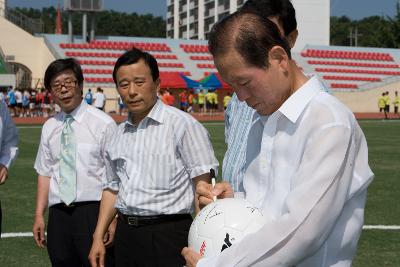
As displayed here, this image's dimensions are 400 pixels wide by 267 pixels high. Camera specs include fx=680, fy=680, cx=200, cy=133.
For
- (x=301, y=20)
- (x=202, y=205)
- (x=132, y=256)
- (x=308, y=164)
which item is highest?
(x=301, y=20)

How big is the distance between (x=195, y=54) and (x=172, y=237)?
49.8 metres

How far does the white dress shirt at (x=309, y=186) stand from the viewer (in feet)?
6.36

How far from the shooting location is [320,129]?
78.2 inches

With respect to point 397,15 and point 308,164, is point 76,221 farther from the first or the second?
point 397,15

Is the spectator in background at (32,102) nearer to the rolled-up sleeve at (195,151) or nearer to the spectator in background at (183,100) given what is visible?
the spectator in background at (183,100)

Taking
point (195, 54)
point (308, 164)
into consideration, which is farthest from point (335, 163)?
point (195, 54)

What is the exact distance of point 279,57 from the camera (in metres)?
2.06

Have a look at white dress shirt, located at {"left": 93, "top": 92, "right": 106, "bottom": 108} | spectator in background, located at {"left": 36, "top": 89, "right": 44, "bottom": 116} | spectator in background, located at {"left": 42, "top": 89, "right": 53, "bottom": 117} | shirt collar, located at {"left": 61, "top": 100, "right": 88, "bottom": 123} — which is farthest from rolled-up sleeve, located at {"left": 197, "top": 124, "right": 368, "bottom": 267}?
spectator in background, located at {"left": 36, "top": 89, "right": 44, "bottom": 116}

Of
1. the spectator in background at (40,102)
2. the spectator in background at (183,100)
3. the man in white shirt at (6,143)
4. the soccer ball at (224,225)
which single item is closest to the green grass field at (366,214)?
the man in white shirt at (6,143)

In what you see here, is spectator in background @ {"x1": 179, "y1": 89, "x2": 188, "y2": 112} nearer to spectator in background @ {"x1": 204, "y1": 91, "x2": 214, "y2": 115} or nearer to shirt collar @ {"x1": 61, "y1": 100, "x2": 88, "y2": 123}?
spectator in background @ {"x1": 204, "y1": 91, "x2": 214, "y2": 115}

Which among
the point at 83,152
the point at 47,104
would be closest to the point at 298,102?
the point at 83,152

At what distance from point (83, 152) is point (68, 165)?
0.46ft

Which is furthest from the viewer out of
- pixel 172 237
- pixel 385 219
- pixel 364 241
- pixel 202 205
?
pixel 385 219

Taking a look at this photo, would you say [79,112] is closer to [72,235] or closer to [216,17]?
[72,235]
